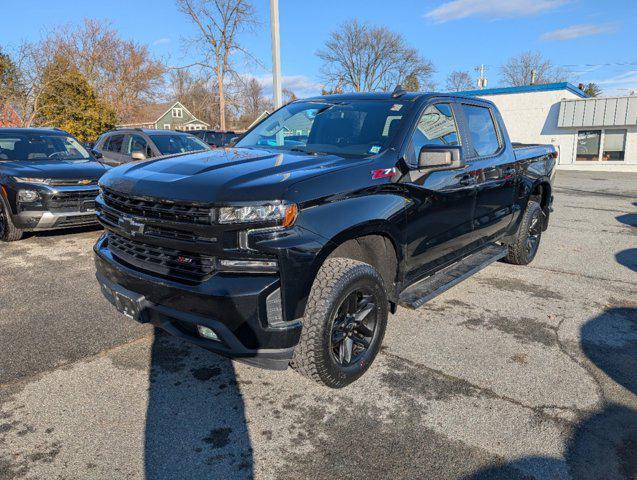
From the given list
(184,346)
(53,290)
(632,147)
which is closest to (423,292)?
(184,346)

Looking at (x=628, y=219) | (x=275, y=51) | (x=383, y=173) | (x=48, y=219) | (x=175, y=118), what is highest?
(x=175, y=118)

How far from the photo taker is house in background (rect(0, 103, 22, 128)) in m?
21.7

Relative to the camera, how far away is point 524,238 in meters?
5.77

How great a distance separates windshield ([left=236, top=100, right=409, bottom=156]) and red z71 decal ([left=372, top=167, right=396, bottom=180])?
0.22 meters

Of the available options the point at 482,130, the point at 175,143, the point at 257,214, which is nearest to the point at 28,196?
the point at 175,143

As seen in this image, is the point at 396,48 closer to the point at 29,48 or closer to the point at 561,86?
the point at 561,86

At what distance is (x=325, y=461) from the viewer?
2436 mm

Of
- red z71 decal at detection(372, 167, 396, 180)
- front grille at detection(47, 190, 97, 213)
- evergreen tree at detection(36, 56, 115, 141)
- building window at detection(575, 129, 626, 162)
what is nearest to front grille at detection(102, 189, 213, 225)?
red z71 decal at detection(372, 167, 396, 180)

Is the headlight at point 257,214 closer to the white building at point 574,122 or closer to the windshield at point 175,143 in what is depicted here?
the windshield at point 175,143

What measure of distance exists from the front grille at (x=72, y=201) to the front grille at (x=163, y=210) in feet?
13.5

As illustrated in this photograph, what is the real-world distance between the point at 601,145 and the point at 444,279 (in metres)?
25.8

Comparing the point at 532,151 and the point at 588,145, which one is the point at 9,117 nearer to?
the point at 532,151

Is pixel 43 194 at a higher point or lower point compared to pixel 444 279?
higher

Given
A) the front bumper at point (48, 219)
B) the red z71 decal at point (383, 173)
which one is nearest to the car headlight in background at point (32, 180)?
the front bumper at point (48, 219)
